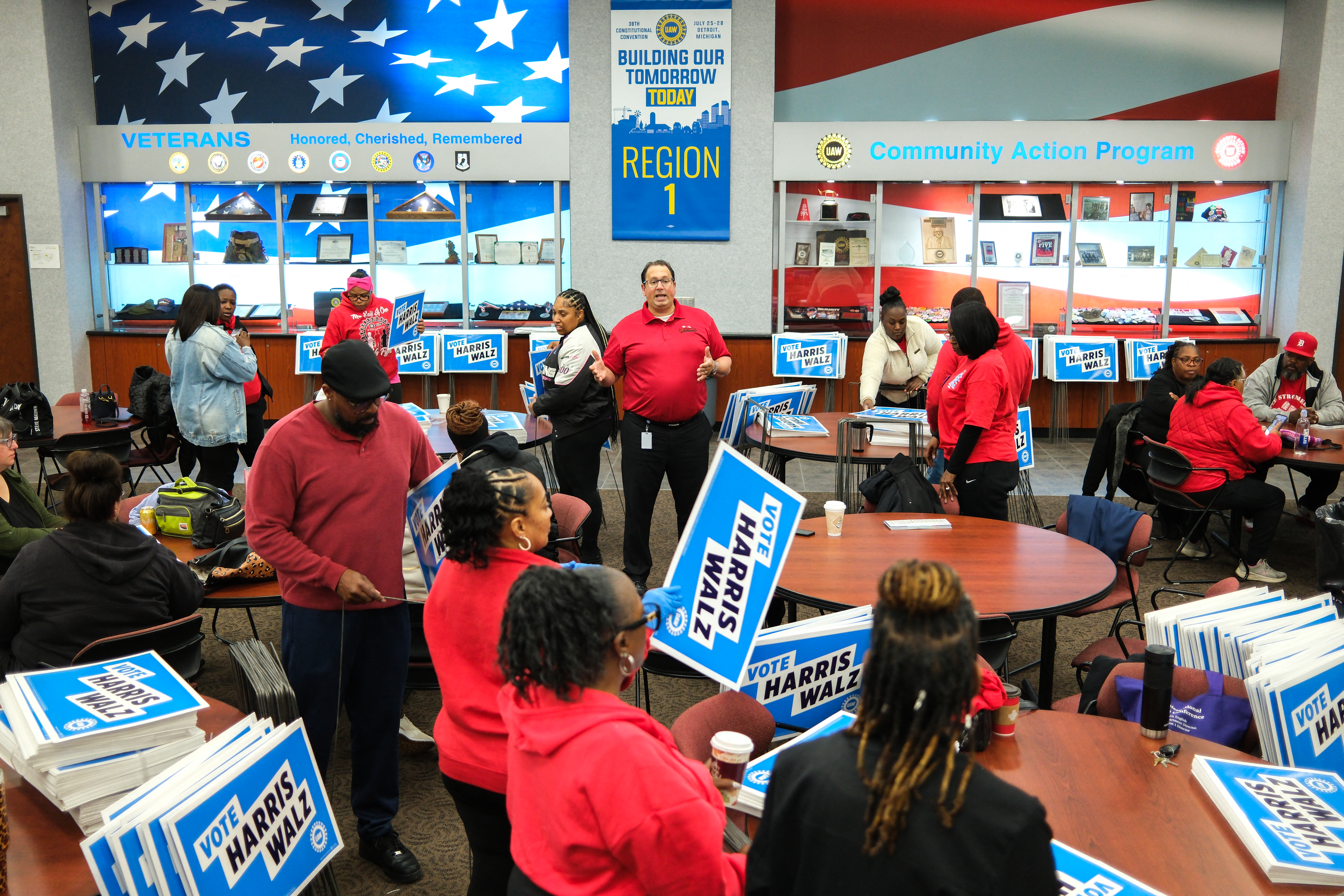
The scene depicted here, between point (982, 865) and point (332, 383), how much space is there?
80.7 inches

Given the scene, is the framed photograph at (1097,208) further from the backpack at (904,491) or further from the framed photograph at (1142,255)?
the backpack at (904,491)

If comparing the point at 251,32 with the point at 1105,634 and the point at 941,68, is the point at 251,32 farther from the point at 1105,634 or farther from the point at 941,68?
the point at 1105,634

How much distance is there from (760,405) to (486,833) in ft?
14.1

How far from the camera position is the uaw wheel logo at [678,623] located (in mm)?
2406

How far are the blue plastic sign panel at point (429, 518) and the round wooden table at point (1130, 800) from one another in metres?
1.56

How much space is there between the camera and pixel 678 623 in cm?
244

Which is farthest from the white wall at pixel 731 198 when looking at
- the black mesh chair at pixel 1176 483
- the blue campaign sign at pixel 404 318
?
the black mesh chair at pixel 1176 483

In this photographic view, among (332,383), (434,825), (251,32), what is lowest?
(434,825)

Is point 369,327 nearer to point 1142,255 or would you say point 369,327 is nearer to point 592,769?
point 592,769

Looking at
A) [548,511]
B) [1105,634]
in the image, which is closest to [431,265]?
[1105,634]

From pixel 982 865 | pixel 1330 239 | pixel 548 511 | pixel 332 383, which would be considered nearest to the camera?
pixel 982 865

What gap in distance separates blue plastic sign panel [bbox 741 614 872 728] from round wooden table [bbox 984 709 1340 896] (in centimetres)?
47

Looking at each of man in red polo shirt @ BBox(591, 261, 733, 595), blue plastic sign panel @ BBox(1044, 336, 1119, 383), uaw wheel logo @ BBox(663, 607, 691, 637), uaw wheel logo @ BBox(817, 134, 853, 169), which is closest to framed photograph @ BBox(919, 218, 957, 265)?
uaw wheel logo @ BBox(817, 134, 853, 169)

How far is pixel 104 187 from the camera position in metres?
10.4
